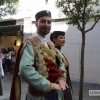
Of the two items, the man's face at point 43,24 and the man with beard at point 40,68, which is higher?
the man's face at point 43,24

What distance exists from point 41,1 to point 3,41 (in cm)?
561

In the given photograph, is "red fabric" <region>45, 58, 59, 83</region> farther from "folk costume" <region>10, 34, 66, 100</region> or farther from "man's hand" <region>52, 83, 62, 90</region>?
"man's hand" <region>52, 83, 62, 90</region>

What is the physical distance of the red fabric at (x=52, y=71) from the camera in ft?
6.31

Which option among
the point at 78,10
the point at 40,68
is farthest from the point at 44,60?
the point at 78,10

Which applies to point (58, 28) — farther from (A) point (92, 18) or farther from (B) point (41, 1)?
(A) point (92, 18)

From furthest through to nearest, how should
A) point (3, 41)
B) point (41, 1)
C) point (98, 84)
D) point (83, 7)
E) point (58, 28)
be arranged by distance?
point (3, 41) → point (41, 1) → point (58, 28) → point (98, 84) → point (83, 7)

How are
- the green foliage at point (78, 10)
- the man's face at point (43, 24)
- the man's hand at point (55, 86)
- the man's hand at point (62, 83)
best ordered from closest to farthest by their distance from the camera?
1. the man's hand at point (55, 86)
2. the man's hand at point (62, 83)
3. the man's face at point (43, 24)
4. the green foliage at point (78, 10)

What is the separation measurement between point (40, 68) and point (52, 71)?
0.46 ft

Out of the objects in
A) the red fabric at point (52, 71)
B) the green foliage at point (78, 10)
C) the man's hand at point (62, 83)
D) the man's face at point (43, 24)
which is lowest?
the man's hand at point (62, 83)

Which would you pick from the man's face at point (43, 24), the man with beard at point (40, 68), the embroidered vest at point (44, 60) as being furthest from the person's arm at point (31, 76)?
the man's face at point (43, 24)

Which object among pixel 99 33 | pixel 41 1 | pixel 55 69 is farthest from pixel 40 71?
pixel 41 1

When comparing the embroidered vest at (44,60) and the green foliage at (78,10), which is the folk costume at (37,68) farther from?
the green foliage at (78,10)

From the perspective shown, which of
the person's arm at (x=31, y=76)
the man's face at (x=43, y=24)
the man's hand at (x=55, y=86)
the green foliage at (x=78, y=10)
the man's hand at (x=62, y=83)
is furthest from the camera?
the green foliage at (x=78, y=10)

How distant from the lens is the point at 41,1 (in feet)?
37.8
